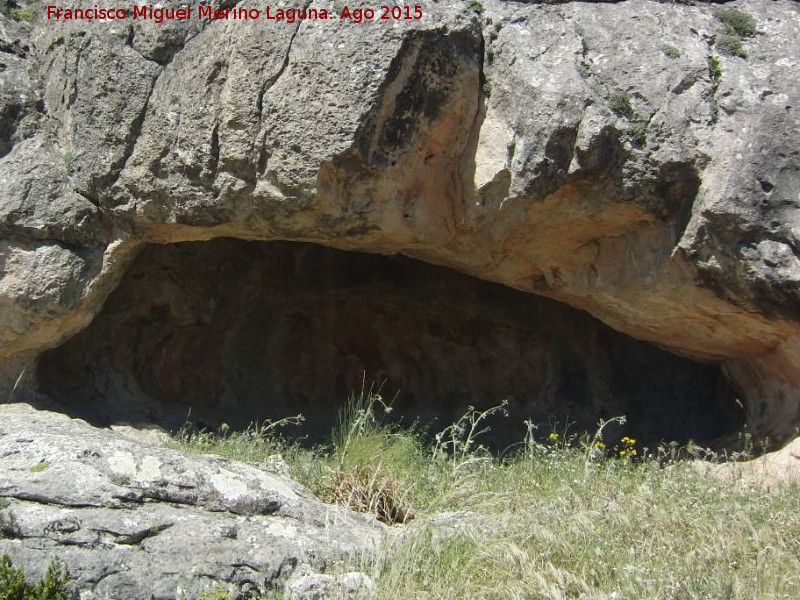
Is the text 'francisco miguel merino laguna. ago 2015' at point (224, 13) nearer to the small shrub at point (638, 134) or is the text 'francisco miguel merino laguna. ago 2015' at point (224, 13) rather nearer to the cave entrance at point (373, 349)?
the small shrub at point (638, 134)

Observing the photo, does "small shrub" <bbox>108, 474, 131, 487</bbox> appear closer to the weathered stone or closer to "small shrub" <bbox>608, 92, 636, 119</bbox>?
the weathered stone

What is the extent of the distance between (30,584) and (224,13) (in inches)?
103

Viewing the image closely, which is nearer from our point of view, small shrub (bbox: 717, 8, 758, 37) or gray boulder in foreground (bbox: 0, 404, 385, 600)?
gray boulder in foreground (bbox: 0, 404, 385, 600)

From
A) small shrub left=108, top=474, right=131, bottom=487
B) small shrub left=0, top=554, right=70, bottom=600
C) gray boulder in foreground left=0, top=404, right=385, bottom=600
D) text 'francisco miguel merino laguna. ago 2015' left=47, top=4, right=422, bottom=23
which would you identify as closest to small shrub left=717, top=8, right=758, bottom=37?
text 'francisco miguel merino laguna. ago 2015' left=47, top=4, right=422, bottom=23

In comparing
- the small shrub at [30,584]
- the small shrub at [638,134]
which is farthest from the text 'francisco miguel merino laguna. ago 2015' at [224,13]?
the small shrub at [30,584]

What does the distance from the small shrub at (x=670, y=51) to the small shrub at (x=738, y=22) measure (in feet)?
1.05

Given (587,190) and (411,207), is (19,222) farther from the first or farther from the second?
(587,190)

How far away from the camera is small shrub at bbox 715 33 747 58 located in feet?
15.3

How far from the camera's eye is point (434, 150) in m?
4.72

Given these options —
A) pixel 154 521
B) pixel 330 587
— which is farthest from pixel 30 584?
pixel 330 587

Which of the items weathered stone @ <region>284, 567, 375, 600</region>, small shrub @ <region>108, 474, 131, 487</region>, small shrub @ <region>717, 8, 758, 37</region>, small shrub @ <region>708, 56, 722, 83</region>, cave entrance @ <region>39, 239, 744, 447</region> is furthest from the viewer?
cave entrance @ <region>39, 239, 744, 447</region>

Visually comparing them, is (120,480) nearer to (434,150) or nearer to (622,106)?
(434,150)

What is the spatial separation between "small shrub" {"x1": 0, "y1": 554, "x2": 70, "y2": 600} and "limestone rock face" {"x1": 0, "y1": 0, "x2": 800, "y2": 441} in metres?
1.68

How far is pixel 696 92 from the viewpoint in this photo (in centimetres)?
455
